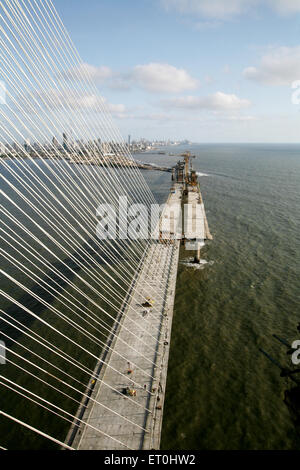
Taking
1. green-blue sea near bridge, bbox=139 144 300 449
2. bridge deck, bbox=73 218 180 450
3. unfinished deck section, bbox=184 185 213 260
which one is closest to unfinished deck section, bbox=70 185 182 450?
bridge deck, bbox=73 218 180 450

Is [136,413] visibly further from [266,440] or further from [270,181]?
[270,181]

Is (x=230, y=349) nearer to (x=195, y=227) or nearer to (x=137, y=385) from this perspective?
(x=137, y=385)

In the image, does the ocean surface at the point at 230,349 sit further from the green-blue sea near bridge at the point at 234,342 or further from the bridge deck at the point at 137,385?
the bridge deck at the point at 137,385

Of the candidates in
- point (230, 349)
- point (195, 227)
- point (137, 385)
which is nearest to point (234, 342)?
point (230, 349)

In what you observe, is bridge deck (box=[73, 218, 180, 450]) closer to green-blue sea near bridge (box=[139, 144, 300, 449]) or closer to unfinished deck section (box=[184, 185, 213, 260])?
green-blue sea near bridge (box=[139, 144, 300, 449])

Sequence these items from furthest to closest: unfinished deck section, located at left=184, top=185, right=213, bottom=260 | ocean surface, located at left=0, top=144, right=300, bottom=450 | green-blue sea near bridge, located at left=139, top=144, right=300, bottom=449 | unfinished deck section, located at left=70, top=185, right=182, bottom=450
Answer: unfinished deck section, located at left=184, top=185, right=213, bottom=260 → green-blue sea near bridge, located at left=139, top=144, right=300, bottom=449 → ocean surface, located at left=0, top=144, right=300, bottom=450 → unfinished deck section, located at left=70, top=185, right=182, bottom=450

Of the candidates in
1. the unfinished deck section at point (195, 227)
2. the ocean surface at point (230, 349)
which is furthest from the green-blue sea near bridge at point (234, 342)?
the unfinished deck section at point (195, 227)

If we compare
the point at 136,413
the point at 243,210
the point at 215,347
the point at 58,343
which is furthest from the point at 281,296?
the point at 243,210
